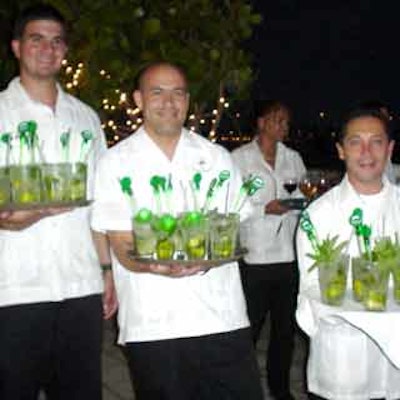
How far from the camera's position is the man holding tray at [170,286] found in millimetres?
3016

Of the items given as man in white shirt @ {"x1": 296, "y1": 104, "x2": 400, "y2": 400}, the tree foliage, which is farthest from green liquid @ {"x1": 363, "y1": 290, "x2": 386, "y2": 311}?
the tree foliage

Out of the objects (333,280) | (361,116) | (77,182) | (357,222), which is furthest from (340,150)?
(77,182)

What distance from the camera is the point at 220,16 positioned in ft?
18.2

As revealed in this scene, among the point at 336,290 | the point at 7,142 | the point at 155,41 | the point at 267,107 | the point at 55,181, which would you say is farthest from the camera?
the point at 155,41

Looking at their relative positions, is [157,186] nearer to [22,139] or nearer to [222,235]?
[222,235]

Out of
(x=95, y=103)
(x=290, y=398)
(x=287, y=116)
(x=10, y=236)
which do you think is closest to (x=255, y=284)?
(x=290, y=398)

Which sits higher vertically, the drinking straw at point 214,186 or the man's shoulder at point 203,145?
the man's shoulder at point 203,145

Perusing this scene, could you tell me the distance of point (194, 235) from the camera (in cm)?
283

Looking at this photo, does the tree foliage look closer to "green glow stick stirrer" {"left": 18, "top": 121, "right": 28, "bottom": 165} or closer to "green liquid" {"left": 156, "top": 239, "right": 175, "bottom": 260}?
"green glow stick stirrer" {"left": 18, "top": 121, "right": 28, "bottom": 165}

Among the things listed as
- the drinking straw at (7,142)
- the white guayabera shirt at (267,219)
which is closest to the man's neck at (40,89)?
the drinking straw at (7,142)

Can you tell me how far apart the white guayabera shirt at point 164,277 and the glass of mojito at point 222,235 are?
0.62 ft

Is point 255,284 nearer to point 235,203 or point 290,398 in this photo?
point 290,398

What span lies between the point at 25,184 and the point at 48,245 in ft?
1.19

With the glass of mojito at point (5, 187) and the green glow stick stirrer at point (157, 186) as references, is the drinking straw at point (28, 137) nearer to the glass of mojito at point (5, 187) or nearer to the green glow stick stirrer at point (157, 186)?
the glass of mojito at point (5, 187)
